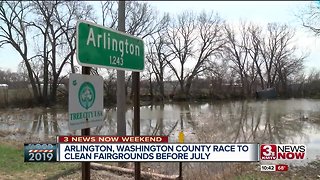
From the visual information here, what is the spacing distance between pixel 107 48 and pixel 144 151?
1418 mm

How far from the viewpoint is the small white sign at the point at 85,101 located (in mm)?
4195

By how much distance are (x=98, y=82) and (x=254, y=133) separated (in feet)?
52.2

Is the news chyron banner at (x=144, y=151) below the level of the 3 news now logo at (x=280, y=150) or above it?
above

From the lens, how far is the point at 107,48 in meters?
4.81

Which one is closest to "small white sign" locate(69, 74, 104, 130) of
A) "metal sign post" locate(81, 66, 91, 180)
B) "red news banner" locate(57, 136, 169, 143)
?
"metal sign post" locate(81, 66, 91, 180)

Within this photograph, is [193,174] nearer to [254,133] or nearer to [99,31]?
[99,31]

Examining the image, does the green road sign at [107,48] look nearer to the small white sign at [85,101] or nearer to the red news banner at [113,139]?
the small white sign at [85,101]

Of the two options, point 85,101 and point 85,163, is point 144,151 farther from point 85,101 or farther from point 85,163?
point 85,101

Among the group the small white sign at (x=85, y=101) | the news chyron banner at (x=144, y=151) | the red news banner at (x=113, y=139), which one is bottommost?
the news chyron banner at (x=144, y=151)

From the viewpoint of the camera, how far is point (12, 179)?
7828mm

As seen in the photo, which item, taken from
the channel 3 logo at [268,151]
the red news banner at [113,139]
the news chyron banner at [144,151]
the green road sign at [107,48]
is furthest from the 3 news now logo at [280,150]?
the green road sign at [107,48]

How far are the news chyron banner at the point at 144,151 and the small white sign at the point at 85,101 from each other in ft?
0.93

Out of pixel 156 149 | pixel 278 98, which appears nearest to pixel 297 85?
pixel 278 98

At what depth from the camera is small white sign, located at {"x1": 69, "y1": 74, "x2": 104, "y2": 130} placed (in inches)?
165
